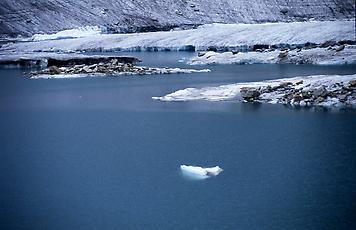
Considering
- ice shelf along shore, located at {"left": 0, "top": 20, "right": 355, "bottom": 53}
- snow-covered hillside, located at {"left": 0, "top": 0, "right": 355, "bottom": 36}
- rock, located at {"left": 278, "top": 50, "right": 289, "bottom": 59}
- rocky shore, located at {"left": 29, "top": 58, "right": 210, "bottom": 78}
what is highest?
snow-covered hillside, located at {"left": 0, "top": 0, "right": 355, "bottom": 36}

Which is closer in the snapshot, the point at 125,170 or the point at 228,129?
the point at 125,170

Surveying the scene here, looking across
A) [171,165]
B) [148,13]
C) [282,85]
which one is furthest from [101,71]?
[148,13]

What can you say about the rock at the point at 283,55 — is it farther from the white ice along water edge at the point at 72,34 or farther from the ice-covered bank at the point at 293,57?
the white ice along water edge at the point at 72,34

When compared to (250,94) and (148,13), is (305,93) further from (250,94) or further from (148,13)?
(148,13)

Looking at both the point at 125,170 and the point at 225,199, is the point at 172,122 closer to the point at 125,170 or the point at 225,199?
the point at 125,170

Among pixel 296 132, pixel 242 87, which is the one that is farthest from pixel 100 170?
pixel 242 87

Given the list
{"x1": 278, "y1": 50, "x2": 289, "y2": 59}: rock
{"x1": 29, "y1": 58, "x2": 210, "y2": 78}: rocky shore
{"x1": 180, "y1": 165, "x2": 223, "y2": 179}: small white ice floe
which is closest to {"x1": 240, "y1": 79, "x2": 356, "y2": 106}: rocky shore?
{"x1": 180, "y1": 165, "x2": 223, "y2": 179}: small white ice floe

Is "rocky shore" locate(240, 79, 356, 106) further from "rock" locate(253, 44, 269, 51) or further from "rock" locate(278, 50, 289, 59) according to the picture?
"rock" locate(253, 44, 269, 51)
